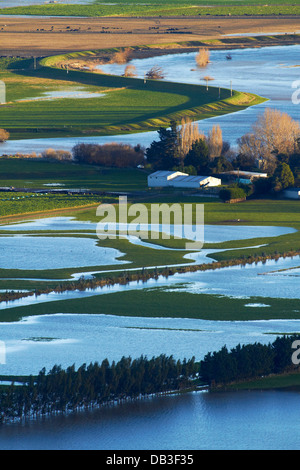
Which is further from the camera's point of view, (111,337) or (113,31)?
(113,31)

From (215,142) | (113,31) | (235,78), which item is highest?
(113,31)

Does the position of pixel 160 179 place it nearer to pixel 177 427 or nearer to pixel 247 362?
pixel 247 362

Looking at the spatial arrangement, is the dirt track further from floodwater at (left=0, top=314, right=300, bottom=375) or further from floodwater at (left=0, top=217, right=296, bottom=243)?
floodwater at (left=0, top=314, right=300, bottom=375)

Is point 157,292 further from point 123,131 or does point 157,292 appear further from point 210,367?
point 123,131

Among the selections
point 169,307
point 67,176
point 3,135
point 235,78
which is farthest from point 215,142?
point 235,78

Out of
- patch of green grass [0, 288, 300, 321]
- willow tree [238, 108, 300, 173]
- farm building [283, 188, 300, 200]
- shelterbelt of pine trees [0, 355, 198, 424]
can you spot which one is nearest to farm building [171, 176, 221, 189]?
farm building [283, 188, 300, 200]

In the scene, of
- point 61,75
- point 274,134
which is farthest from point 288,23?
point 274,134
